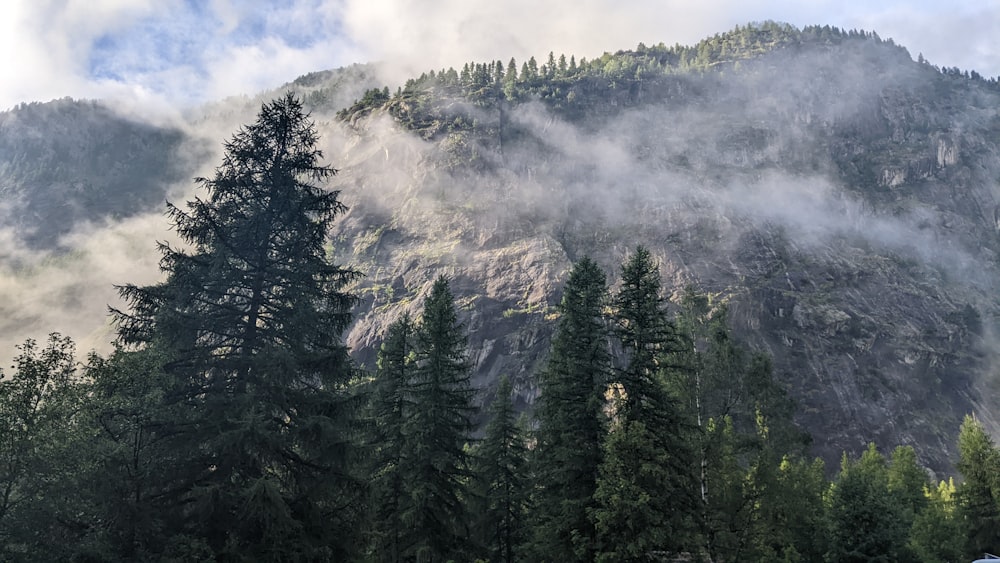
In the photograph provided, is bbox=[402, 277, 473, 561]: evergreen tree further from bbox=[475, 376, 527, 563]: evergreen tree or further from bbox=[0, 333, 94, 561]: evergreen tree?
bbox=[0, 333, 94, 561]: evergreen tree

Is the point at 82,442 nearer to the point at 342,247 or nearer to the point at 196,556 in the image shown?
the point at 196,556

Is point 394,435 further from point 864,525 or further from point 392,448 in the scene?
point 864,525

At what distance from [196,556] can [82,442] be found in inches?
181

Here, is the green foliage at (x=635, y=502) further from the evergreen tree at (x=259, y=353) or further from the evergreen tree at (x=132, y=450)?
the evergreen tree at (x=132, y=450)

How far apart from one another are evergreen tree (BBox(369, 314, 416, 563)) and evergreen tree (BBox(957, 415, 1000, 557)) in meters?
39.6

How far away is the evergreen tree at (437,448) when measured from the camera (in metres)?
25.3

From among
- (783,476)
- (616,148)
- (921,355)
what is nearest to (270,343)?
(783,476)

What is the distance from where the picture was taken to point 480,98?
182 meters

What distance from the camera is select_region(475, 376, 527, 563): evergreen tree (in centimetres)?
3409

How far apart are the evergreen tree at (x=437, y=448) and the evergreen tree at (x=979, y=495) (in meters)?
37.1

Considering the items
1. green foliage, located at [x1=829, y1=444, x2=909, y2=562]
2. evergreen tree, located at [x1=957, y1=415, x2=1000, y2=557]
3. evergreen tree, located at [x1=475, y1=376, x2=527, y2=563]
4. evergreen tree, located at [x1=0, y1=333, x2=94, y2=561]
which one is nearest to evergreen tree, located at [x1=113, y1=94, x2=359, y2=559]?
evergreen tree, located at [x1=0, y1=333, x2=94, y2=561]

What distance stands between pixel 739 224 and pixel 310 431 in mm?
132851

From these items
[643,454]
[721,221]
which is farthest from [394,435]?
[721,221]

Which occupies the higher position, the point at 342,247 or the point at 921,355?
the point at 342,247
